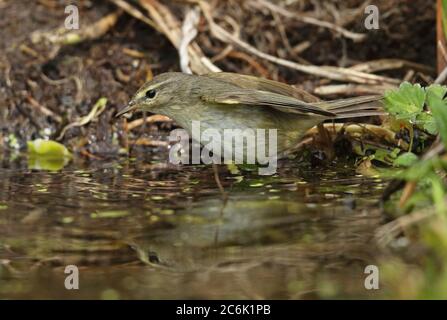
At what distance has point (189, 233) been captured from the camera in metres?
4.08

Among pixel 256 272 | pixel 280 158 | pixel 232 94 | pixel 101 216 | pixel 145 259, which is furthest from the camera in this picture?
pixel 280 158

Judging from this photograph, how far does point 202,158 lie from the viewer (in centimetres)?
636

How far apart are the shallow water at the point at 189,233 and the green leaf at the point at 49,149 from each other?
0.81 m

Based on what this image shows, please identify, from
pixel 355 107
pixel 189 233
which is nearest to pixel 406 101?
pixel 355 107

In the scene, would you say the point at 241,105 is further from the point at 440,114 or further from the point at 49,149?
the point at 49,149

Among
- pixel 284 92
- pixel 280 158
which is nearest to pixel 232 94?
pixel 284 92

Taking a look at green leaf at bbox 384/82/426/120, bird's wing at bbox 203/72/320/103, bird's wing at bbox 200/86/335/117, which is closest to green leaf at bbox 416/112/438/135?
green leaf at bbox 384/82/426/120

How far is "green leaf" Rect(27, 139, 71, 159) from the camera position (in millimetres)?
6609

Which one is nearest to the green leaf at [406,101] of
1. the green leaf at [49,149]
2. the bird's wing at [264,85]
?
the bird's wing at [264,85]

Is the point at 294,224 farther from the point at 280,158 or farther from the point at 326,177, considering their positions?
the point at 280,158

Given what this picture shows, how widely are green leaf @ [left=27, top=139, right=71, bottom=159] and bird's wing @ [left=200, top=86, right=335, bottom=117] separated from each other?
1731mm

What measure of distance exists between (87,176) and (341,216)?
7.06ft

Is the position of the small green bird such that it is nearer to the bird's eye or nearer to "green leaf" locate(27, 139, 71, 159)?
the bird's eye

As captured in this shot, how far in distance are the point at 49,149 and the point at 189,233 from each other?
2874mm
